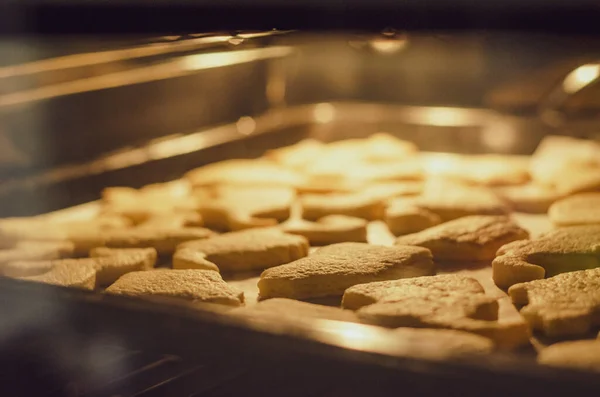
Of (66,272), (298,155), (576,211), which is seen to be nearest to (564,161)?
(576,211)

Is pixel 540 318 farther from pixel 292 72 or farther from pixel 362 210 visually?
pixel 292 72

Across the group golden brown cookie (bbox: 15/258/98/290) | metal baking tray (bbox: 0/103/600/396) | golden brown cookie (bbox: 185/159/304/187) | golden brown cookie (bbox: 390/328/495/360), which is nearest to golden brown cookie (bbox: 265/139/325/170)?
golden brown cookie (bbox: 185/159/304/187)

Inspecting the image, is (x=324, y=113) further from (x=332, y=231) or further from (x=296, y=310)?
(x=296, y=310)

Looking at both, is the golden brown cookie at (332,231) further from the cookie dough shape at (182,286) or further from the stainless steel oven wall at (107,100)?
the stainless steel oven wall at (107,100)

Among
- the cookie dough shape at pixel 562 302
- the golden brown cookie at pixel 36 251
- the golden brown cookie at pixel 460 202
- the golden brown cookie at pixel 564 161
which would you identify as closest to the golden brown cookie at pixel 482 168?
the golden brown cookie at pixel 564 161

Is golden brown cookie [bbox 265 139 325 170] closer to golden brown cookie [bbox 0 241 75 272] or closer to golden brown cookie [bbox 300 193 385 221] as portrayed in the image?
golden brown cookie [bbox 300 193 385 221]
